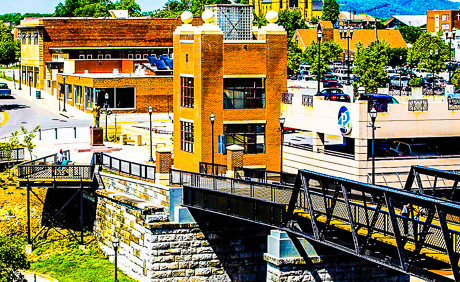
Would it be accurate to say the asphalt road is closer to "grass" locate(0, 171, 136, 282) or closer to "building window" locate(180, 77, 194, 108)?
"grass" locate(0, 171, 136, 282)

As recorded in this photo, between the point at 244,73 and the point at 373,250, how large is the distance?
795 inches

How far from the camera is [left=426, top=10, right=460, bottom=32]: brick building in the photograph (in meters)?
186

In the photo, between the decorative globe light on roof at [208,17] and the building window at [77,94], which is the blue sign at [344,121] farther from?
the building window at [77,94]

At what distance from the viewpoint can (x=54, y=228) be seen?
143 ft

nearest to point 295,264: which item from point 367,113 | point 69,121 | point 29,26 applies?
point 367,113

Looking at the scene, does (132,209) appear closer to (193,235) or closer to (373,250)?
(193,235)

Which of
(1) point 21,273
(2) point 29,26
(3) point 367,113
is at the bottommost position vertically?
(1) point 21,273

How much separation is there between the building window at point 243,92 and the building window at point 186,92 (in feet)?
6.29

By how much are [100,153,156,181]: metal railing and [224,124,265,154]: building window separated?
518cm

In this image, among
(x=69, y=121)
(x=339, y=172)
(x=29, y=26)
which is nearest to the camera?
(x=339, y=172)

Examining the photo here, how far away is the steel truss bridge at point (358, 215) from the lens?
23359 millimetres

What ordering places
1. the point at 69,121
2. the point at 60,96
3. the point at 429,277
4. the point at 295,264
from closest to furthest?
1. the point at 429,277
2. the point at 295,264
3. the point at 69,121
4. the point at 60,96

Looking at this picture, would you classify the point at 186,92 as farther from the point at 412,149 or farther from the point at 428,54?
the point at 428,54

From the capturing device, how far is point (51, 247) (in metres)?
42.0
